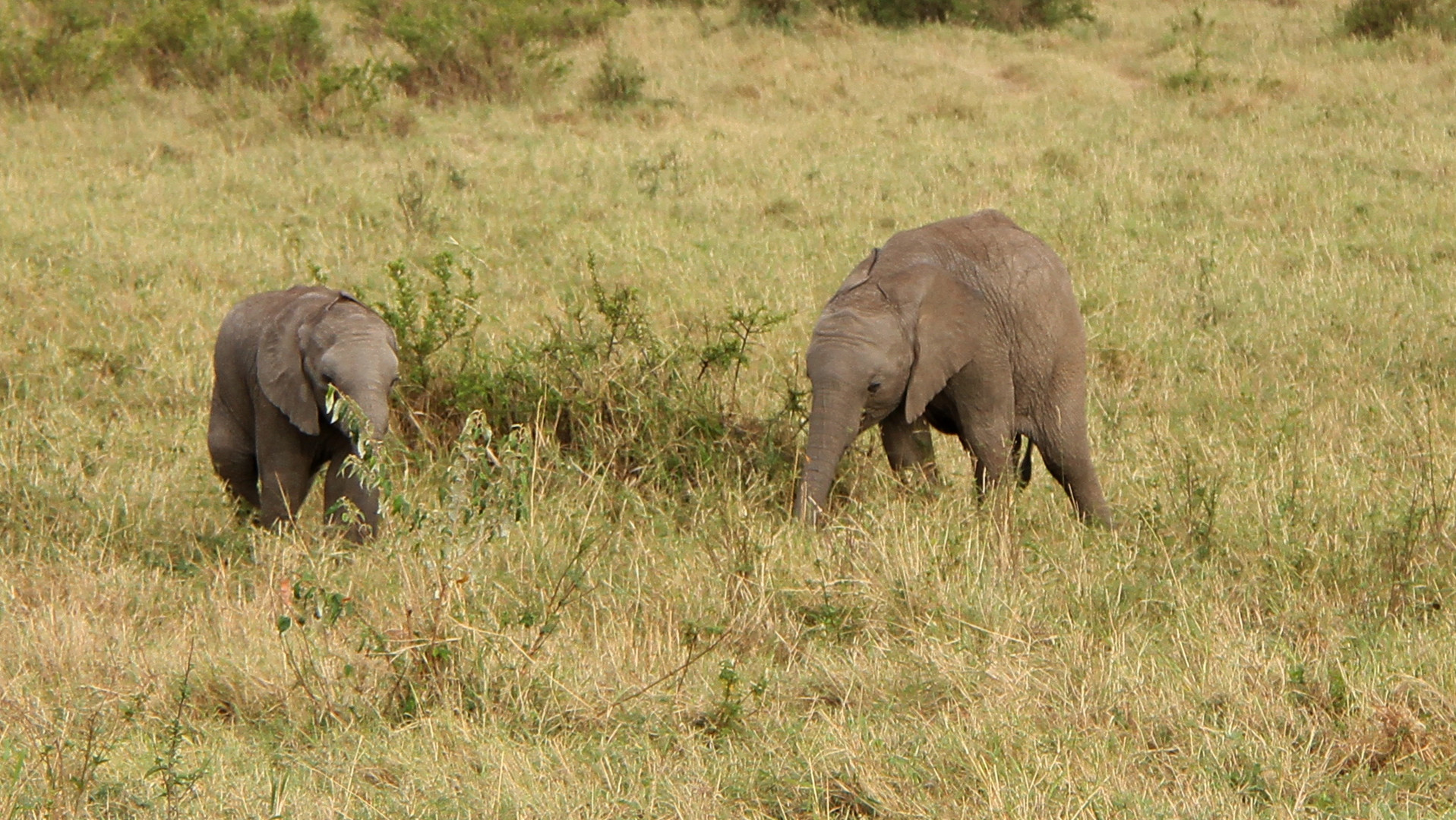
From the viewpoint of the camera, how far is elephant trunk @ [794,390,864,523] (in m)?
5.56

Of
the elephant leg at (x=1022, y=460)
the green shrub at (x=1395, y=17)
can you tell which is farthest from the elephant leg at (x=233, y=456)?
the green shrub at (x=1395, y=17)

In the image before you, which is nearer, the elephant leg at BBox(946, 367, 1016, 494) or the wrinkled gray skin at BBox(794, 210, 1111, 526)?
the wrinkled gray skin at BBox(794, 210, 1111, 526)

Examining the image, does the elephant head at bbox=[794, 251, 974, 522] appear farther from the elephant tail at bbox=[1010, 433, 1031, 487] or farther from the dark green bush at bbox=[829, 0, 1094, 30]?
the dark green bush at bbox=[829, 0, 1094, 30]

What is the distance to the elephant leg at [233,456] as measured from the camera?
6453 mm

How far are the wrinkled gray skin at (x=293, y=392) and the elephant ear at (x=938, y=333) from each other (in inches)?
73.6

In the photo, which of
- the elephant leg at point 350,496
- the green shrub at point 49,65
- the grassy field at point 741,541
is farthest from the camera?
the green shrub at point 49,65

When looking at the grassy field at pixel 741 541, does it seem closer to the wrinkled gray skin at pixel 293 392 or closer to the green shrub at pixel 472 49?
the wrinkled gray skin at pixel 293 392

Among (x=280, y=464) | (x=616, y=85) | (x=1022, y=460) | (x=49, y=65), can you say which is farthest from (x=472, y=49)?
(x=1022, y=460)

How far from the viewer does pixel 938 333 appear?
5879 mm

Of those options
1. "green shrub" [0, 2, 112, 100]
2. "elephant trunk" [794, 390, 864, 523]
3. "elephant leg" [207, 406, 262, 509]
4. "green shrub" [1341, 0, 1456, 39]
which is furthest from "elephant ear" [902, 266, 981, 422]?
A: "green shrub" [1341, 0, 1456, 39]

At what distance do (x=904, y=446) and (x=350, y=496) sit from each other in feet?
6.87

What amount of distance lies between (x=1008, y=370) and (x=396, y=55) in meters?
12.6

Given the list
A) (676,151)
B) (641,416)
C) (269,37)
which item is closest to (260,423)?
(641,416)

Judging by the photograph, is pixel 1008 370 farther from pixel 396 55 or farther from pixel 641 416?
pixel 396 55
